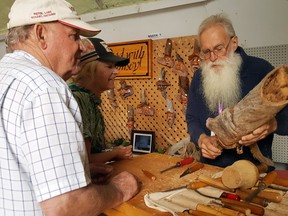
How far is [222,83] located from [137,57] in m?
0.92

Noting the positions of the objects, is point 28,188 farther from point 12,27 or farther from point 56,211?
point 12,27

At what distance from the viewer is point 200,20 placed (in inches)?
77.6

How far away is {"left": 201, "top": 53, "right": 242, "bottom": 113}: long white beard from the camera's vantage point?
4.64ft

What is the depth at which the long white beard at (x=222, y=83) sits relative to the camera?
4.64 ft

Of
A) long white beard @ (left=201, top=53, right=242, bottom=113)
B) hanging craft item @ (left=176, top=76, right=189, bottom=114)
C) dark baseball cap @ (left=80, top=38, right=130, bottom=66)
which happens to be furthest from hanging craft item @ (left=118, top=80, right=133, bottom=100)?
long white beard @ (left=201, top=53, right=242, bottom=113)

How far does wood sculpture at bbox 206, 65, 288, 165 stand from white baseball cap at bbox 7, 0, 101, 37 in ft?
1.75

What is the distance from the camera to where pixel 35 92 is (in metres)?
0.66

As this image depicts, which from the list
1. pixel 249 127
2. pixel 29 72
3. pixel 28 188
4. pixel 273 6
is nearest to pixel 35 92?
pixel 29 72

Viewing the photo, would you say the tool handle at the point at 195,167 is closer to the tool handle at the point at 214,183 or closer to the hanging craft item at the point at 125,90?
the tool handle at the point at 214,183

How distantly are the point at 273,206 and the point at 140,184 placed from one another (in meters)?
0.44

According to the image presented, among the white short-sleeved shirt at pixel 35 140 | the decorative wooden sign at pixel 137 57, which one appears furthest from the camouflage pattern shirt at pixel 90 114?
the decorative wooden sign at pixel 137 57

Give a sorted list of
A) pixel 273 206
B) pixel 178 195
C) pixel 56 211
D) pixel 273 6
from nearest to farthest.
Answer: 1. pixel 56 211
2. pixel 273 206
3. pixel 178 195
4. pixel 273 6

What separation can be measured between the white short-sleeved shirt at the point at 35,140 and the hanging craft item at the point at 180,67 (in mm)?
1332

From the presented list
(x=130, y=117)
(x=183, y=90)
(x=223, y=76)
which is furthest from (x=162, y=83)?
(x=223, y=76)
